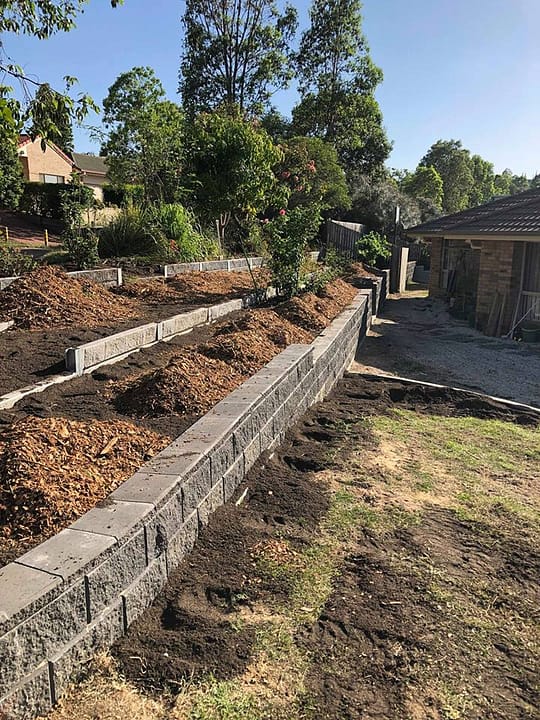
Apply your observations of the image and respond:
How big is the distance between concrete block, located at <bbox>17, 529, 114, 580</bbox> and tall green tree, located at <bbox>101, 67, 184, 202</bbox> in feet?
58.2

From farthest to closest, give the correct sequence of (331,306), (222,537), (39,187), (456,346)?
(39,187) < (456,346) < (331,306) < (222,537)

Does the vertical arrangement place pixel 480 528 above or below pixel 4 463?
below

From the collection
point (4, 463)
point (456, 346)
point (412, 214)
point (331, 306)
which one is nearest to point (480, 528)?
point (4, 463)

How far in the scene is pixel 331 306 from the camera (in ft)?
30.6

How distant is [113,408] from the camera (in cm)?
398

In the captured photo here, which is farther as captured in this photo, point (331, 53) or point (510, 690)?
point (331, 53)

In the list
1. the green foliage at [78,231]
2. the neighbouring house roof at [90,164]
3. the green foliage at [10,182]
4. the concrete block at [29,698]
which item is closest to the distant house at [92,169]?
the neighbouring house roof at [90,164]

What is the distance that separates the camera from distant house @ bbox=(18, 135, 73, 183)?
146 ft

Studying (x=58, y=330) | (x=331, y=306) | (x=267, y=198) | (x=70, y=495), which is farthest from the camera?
(x=267, y=198)

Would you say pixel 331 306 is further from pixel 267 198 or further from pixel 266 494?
pixel 267 198

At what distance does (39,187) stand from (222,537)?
33565 mm

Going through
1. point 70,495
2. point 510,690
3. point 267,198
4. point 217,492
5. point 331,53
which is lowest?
point 510,690

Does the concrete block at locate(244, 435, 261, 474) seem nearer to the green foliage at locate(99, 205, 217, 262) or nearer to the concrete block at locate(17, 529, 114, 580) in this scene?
the concrete block at locate(17, 529, 114, 580)

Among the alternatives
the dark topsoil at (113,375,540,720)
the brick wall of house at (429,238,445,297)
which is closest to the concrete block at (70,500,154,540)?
the dark topsoil at (113,375,540,720)
